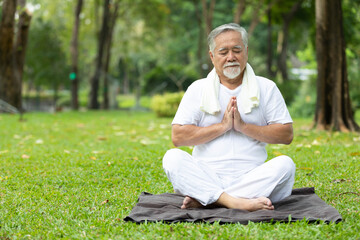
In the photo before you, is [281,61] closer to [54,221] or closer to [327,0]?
[327,0]

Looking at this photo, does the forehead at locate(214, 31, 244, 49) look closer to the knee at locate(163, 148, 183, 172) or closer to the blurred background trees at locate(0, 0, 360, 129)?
the knee at locate(163, 148, 183, 172)

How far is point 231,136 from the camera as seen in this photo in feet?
13.1

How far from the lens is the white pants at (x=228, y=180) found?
12.4 feet

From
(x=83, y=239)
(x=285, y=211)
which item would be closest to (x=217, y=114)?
(x=285, y=211)

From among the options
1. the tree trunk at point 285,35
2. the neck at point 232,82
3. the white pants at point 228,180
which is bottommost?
the white pants at point 228,180

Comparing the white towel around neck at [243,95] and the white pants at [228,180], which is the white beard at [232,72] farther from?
the white pants at [228,180]

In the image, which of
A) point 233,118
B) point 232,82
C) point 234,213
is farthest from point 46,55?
point 234,213

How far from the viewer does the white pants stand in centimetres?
377

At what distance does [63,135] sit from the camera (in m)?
10.5

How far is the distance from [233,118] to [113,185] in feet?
6.09

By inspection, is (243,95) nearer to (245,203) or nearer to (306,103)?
(245,203)

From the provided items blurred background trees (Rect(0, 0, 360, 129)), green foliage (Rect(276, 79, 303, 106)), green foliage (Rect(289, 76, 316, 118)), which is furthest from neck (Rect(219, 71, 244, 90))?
green foliage (Rect(276, 79, 303, 106))

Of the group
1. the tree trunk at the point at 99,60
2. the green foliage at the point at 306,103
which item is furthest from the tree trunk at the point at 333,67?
the tree trunk at the point at 99,60

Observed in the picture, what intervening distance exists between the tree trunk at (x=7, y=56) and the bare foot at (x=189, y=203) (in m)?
14.1
